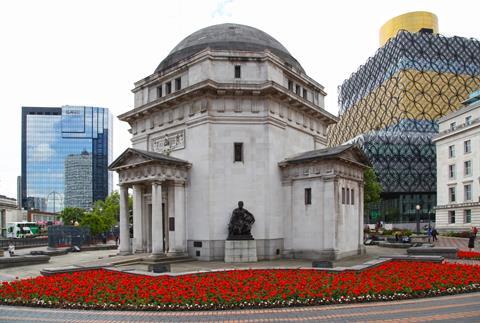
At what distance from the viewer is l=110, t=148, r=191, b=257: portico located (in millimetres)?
27828

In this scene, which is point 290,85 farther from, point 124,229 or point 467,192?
point 467,192

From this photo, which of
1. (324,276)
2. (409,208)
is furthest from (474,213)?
(324,276)

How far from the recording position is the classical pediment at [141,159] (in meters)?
27.8

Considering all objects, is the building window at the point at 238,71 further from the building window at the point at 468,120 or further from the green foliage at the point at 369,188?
the building window at the point at 468,120

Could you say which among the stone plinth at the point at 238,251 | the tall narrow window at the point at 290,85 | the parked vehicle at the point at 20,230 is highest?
the tall narrow window at the point at 290,85

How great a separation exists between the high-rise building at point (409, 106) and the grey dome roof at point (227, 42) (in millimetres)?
64133

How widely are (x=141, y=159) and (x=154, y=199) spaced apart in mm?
3074

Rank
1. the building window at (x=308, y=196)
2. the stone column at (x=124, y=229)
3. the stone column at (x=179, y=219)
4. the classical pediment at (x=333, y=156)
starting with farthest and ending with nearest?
the stone column at (x=124, y=229) → the building window at (x=308, y=196) → the stone column at (x=179, y=219) → the classical pediment at (x=333, y=156)

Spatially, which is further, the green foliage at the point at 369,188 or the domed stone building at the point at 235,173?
the green foliage at the point at 369,188

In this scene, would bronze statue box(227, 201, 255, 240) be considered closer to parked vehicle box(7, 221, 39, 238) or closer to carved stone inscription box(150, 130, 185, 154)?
carved stone inscription box(150, 130, 185, 154)

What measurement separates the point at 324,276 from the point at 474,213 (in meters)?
52.7

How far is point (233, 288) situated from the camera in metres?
15.6

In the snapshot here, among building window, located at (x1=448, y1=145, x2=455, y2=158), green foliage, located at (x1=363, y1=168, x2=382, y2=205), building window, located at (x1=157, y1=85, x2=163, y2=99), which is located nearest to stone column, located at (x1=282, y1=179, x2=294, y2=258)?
building window, located at (x1=157, y1=85, x2=163, y2=99)

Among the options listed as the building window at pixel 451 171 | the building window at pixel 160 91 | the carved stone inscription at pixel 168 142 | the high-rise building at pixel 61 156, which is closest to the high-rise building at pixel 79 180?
the high-rise building at pixel 61 156
